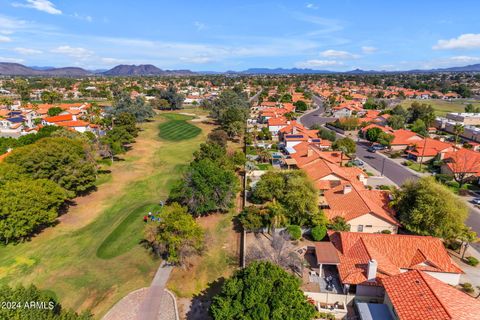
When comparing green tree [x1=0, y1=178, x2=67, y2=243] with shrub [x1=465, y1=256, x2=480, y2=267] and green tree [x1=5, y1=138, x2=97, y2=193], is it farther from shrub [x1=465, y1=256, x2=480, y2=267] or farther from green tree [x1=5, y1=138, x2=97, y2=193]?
shrub [x1=465, y1=256, x2=480, y2=267]

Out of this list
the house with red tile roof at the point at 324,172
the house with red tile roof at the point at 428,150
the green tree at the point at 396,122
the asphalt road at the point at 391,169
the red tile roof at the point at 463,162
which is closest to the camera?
the asphalt road at the point at 391,169

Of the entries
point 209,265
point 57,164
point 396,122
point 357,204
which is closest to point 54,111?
point 57,164

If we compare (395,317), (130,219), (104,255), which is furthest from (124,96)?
(395,317)

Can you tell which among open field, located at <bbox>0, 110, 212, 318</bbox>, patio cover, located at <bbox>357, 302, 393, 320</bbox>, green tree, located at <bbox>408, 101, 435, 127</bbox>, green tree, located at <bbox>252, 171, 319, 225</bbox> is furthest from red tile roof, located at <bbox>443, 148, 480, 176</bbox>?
open field, located at <bbox>0, 110, 212, 318</bbox>

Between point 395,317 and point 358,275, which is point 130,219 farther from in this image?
point 395,317

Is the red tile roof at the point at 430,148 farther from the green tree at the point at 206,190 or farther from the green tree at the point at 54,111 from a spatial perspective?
the green tree at the point at 54,111

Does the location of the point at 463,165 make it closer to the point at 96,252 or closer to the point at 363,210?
the point at 363,210

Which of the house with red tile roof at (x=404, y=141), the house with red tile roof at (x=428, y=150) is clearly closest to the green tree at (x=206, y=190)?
the house with red tile roof at (x=428, y=150)
